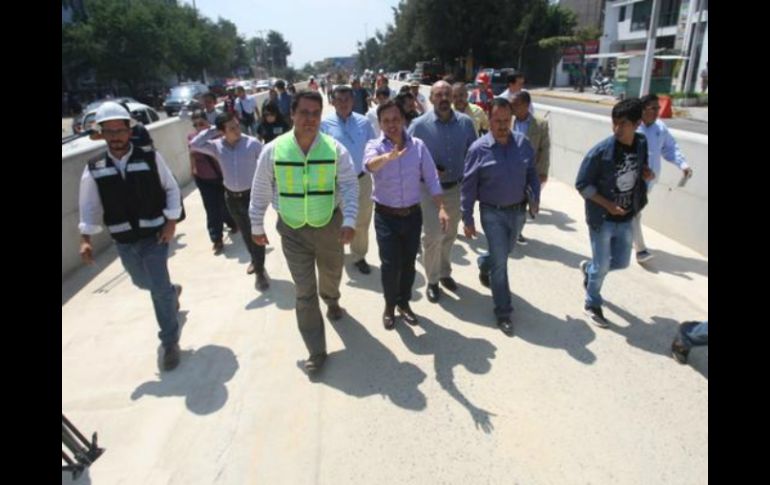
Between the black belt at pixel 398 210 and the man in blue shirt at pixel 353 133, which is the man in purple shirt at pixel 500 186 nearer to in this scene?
the black belt at pixel 398 210

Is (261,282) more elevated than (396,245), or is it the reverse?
(396,245)

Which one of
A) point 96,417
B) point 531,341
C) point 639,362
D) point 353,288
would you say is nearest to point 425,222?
point 353,288

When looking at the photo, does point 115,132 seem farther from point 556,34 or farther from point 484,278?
point 556,34

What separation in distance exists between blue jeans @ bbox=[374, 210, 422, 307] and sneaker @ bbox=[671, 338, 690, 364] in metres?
2.06

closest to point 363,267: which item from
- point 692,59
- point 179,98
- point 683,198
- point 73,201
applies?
point 73,201

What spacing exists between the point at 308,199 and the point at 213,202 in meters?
3.31

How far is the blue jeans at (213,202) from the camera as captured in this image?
5.96 metres

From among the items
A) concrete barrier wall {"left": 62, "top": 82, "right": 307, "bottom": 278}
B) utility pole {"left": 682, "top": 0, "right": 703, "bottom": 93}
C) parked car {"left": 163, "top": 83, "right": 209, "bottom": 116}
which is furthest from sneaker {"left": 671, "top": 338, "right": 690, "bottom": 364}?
utility pole {"left": 682, "top": 0, "right": 703, "bottom": 93}

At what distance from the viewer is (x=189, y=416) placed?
311cm

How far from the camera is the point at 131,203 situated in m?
3.33

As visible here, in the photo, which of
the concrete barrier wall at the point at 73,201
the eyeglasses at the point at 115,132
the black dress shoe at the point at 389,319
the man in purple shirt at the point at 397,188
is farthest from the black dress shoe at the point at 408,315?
the concrete barrier wall at the point at 73,201

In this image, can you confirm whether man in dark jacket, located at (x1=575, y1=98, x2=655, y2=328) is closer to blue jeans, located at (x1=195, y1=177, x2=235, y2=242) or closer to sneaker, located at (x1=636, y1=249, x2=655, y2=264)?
sneaker, located at (x1=636, y1=249, x2=655, y2=264)

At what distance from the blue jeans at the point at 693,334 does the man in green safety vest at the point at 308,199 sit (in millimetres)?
2503

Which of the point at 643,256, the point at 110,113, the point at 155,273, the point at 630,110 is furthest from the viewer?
the point at 643,256
